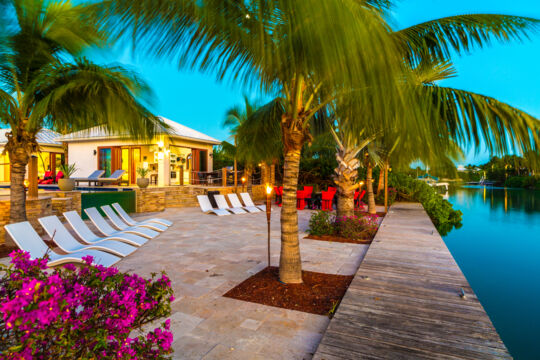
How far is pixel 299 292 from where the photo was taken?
4.13 m

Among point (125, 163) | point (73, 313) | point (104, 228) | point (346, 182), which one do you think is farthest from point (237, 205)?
point (73, 313)

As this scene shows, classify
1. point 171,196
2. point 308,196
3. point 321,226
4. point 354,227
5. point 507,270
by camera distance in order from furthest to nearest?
point 308,196 → point 171,196 → point 507,270 → point 321,226 → point 354,227

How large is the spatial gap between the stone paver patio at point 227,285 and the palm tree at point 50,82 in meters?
2.69

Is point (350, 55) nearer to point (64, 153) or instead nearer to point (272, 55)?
point (272, 55)

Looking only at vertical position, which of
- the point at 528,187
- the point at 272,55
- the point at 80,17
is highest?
the point at 80,17

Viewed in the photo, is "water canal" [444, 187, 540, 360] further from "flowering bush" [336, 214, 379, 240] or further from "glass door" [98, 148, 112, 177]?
"glass door" [98, 148, 112, 177]

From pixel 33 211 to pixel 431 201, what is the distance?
54.8 feet

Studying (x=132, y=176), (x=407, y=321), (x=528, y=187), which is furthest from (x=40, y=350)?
(x=528, y=187)

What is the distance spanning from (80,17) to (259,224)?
803 centimetres

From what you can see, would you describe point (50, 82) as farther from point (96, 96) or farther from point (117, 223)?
point (117, 223)

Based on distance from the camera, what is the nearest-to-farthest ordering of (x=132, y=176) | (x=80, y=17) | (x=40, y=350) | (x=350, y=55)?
(x=40, y=350), (x=350, y=55), (x=80, y=17), (x=132, y=176)

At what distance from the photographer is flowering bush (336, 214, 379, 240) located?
25.4ft

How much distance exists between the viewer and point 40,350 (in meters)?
1.51

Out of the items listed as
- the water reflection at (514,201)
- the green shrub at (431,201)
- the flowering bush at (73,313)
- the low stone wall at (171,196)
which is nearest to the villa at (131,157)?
the low stone wall at (171,196)
